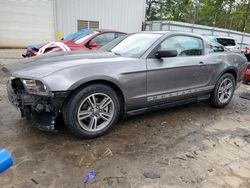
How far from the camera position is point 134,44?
360 cm

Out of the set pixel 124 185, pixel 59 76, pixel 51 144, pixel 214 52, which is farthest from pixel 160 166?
pixel 214 52

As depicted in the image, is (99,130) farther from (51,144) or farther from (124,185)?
(124,185)

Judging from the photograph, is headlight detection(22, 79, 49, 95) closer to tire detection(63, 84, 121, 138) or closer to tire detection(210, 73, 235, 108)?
tire detection(63, 84, 121, 138)

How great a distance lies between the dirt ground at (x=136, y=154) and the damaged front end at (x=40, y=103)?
313 mm

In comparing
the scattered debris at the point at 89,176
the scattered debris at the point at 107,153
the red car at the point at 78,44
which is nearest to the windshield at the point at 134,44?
the scattered debris at the point at 107,153

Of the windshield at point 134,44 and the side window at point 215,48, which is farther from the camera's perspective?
the side window at point 215,48

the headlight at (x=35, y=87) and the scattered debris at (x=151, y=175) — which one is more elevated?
the headlight at (x=35, y=87)

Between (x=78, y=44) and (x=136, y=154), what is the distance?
471cm

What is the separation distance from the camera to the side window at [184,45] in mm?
3586

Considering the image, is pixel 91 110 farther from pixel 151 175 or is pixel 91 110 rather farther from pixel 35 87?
pixel 151 175

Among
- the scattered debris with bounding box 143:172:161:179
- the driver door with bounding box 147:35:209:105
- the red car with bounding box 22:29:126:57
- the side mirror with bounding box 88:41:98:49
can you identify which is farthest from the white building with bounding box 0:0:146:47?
the scattered debris with bounding box 143:172:161:179

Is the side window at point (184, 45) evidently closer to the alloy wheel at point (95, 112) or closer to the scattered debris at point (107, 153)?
the alloy wheel at point (95, 112)

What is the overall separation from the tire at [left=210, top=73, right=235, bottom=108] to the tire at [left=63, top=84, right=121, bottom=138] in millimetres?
2166

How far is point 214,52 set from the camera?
166 inches
